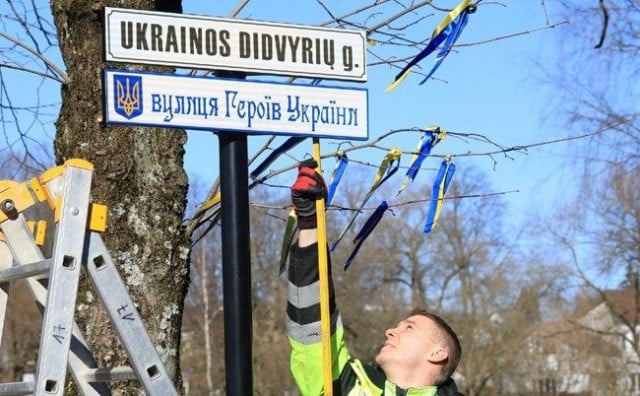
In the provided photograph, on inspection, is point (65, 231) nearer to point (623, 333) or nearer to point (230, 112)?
point (230, 112)

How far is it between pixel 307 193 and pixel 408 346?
2.20 feet

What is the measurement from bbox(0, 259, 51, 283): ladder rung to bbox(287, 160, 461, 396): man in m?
0.80

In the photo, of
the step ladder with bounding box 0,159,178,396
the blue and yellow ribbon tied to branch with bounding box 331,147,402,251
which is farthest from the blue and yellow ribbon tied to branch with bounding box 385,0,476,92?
the step ladder with bounding box 0,159,178,396

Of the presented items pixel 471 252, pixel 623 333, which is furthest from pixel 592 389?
pixel 471 252

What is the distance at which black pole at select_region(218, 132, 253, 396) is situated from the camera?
3.97m

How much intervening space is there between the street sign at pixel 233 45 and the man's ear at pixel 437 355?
1004 mm

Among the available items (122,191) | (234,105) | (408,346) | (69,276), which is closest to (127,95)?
(234,105)

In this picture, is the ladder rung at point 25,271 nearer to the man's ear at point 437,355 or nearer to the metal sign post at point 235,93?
the metal sign post at point 235,93

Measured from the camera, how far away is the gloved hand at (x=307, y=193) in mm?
3891

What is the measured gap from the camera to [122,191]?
5.54 meters

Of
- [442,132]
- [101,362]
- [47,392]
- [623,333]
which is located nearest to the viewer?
[47,392]

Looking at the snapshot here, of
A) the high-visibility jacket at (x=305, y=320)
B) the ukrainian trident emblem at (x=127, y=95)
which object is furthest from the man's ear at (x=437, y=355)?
the ukrainian trident emblem at (x=127, y=95)

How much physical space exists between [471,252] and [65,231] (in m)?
46.4

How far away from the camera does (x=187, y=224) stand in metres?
6.25
